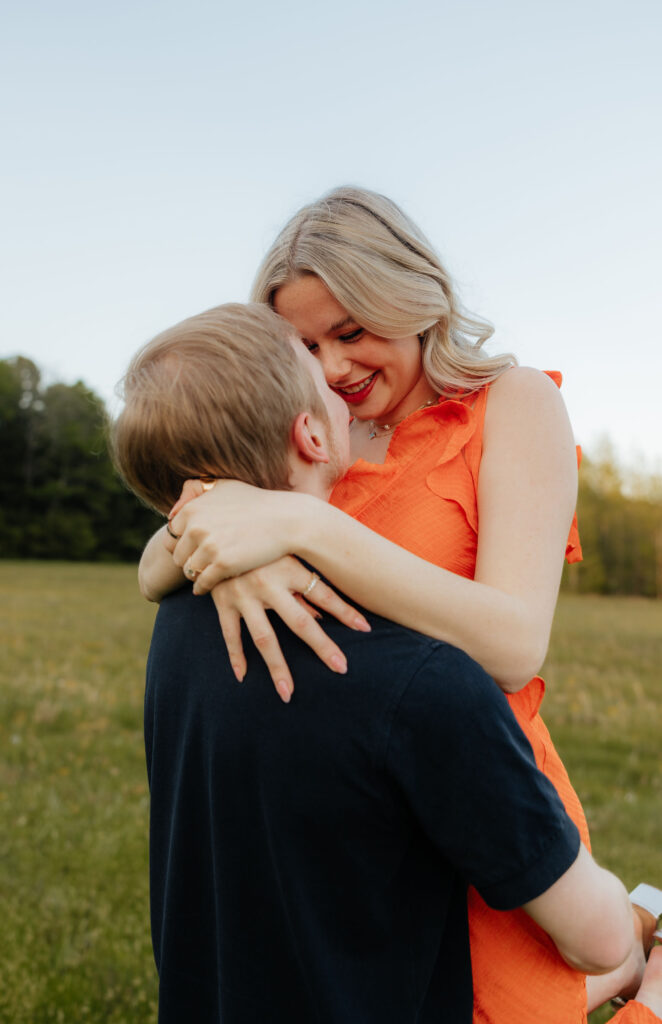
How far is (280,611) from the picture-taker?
154 cm

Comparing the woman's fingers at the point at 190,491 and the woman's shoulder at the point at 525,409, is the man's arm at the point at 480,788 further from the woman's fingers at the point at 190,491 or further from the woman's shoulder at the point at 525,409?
the woman's shoulder at the point at 525,409

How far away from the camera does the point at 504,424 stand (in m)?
2.20

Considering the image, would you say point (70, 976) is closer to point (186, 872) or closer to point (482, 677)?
point (186, 872)

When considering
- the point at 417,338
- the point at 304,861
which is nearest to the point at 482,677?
the point at 304,861

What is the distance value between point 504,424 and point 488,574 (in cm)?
47

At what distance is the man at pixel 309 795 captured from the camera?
4.48ft

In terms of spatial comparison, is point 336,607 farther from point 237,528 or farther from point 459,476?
point 459,476

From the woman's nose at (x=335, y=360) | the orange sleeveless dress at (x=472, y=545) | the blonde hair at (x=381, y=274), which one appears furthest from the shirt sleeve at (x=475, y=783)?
the woman's nose at (x=335, y=360)

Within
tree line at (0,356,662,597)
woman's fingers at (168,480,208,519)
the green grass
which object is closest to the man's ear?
woman's fingers at (168,480,208,519)

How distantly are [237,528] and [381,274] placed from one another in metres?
1.16

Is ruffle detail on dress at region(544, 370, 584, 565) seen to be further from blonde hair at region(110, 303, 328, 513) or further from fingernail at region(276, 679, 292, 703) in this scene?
fingernail at region(276, 679, 292, 703)

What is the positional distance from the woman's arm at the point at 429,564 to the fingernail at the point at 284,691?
0.85ft

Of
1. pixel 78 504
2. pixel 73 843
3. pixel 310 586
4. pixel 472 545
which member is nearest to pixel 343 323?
pixel 472 545

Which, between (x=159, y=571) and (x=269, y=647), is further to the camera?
(x=159, y=571)
